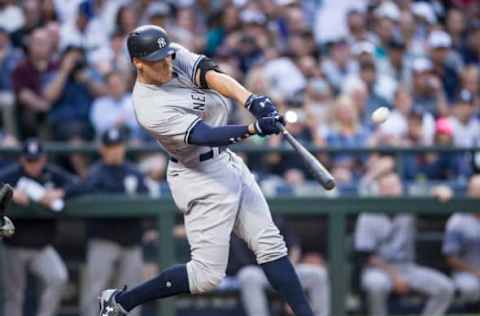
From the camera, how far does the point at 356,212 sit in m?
8.67

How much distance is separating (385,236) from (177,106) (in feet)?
11.8

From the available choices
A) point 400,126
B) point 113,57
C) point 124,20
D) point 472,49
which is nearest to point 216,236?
point 113,57

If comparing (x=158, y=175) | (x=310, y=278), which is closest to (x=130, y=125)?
(x=158, y=175)

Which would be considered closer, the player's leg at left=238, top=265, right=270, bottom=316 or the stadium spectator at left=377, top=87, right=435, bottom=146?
the player's leg at left=238, top=265, right=270, bottom=316

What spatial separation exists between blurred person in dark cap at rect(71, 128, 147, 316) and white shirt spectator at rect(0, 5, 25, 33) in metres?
2.10

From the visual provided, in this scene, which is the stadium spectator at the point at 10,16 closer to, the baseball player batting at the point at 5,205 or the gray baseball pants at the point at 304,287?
the gray baseball pants at the point at 304,287

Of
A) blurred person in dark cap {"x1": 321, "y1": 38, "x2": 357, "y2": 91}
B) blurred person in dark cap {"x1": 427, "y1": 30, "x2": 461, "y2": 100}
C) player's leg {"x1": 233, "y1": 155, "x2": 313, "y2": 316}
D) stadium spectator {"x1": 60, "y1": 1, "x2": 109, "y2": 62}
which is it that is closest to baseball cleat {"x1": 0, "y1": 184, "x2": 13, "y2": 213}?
player's leg {"x1": 233, "y1": 155, "x2": 313, "y2": 316}

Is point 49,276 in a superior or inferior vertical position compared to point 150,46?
inferior

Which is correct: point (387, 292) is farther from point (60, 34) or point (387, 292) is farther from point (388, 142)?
point (60, 34)

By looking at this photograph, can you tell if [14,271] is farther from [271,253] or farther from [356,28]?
[356,28]

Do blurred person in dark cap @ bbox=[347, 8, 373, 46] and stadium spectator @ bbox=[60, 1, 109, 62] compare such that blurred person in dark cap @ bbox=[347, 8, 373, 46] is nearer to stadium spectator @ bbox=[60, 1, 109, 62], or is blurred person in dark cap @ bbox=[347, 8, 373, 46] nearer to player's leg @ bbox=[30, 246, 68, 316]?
stadium spectator @ bbox=[60, 1, 109, 62]

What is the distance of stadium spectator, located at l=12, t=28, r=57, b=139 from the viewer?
930 cm

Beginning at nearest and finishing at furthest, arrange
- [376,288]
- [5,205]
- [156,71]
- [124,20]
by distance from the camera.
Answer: [156,71]
[5,205]
[376,288]
[124,20]

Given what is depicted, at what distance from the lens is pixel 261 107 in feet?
18.2
